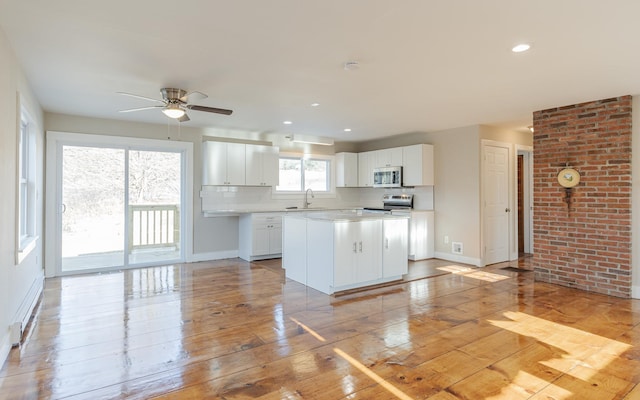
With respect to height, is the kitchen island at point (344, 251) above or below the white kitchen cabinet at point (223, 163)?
below

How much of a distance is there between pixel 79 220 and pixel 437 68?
5.56m

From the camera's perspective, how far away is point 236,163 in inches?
263

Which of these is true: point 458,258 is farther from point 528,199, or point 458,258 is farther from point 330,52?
point 330,52

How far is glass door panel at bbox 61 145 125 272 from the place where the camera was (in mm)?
5469

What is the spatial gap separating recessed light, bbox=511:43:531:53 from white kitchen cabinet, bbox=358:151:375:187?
4.81 meters

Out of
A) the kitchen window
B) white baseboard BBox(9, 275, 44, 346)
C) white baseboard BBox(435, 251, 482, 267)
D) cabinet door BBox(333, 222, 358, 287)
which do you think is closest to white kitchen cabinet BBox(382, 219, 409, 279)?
cabinet door BBox(333, 222, 358, 287)

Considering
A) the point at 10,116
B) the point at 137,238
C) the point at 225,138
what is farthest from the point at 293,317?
the point at 225,138

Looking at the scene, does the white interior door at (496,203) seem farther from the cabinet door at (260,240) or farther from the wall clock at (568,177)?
the cabinet door at (260,240)

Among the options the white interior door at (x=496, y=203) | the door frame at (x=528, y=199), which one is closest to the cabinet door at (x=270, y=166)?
the white interior door at (x=496, y=203)

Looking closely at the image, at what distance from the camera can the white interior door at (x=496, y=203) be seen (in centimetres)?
609

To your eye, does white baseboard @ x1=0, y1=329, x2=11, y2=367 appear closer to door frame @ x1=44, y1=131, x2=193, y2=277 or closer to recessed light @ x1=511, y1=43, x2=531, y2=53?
door frame @ x1=44, y1=131, x2=193, y2=277

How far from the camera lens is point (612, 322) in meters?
3.42

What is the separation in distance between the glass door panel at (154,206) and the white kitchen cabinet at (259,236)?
1.15 m

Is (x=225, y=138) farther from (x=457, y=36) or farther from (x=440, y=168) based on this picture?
(x=457, y=36)
